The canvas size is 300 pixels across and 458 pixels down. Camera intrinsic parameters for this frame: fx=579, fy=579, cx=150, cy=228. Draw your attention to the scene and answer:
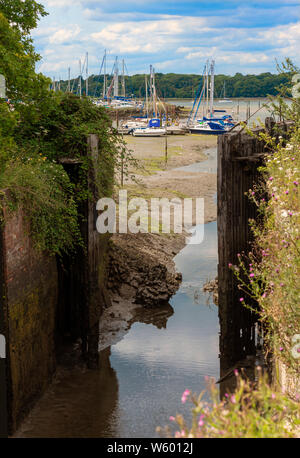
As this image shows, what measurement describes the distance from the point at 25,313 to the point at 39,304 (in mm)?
646

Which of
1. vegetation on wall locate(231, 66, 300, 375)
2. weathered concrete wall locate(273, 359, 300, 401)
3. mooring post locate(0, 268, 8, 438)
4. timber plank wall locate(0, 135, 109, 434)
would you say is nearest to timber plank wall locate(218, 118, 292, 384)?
vegetation on wall locate(231, 66, 300, 375)

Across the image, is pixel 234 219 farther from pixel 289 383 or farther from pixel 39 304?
pixel 289 383

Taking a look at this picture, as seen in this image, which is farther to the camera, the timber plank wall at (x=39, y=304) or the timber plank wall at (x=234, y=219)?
the timber plank wall at (x=234, y=219)

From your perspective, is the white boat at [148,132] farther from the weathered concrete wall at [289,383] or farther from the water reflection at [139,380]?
the weathered concrete wall at [289,383]

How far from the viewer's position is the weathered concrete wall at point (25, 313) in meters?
8.88

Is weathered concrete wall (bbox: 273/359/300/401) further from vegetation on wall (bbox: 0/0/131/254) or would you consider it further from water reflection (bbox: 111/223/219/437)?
vegetation on wall (bbox: 0/0/131/254)

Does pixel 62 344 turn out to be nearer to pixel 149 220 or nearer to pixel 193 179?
pixel 149 220

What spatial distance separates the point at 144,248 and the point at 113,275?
3.59 metres

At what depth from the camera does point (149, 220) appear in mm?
23484

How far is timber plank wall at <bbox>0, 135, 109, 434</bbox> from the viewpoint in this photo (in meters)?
8.91

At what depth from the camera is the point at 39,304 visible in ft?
33.3

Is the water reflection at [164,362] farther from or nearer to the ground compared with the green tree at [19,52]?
nearer to the ground

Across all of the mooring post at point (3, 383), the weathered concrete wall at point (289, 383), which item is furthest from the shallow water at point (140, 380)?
the weathered concrete wall at point (289, 383)
